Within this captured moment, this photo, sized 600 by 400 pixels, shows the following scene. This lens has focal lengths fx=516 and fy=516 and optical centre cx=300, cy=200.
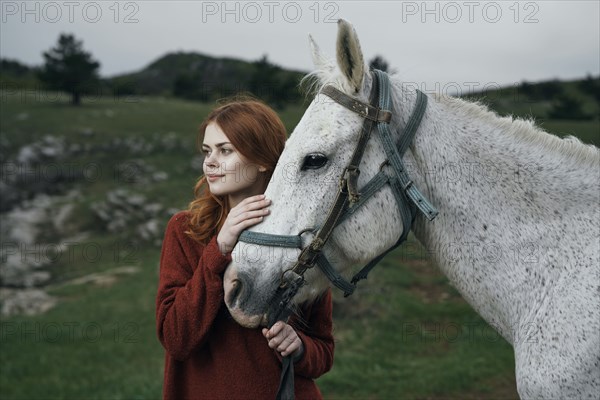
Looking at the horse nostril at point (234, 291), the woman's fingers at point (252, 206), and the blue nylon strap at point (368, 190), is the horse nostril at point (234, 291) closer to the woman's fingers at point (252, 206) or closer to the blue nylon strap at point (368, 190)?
the woman's fingers at point (252, 206)

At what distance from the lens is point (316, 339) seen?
3084mm

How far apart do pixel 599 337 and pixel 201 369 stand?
6.55ft

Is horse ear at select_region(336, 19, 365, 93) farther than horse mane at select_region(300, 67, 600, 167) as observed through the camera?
No

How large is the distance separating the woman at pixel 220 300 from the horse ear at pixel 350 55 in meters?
0.63

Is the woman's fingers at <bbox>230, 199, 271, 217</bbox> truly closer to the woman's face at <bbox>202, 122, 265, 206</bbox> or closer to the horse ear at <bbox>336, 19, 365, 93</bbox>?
the woman's face at <bbox>202, 122, 265, 206</bbox>

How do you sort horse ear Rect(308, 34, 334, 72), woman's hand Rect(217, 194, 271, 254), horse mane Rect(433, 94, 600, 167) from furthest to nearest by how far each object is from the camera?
horse ear Rect(308, 34, 334, 72), horse mane Rect(433, 94, 600, 167), woman's hand Rect(217, 194, 271, 254)

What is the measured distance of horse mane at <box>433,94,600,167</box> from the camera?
2580 millimetres

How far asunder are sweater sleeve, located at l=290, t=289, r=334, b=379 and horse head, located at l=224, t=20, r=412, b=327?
17.3 inches

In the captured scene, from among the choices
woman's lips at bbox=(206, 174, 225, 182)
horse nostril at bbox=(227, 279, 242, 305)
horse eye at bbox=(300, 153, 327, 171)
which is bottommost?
horse nostril at bbox=(227, 279, 242, 305)

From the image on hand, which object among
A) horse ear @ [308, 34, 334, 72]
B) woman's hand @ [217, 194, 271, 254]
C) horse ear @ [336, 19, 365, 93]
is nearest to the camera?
horse ear @ [336, 19, 365, 93]

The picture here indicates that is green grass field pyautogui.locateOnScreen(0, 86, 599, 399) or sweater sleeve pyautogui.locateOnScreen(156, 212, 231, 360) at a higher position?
sweater sleeve pyautogui.locateOnScreen(156, 212, 231, 360)

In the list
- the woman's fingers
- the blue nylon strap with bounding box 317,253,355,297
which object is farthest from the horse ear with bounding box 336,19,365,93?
the blue nylon strap with bounding box 317,253,355,297

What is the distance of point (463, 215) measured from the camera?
258 centimetres

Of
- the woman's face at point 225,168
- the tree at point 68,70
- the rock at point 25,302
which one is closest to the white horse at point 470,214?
the woman's face at point 225,168
